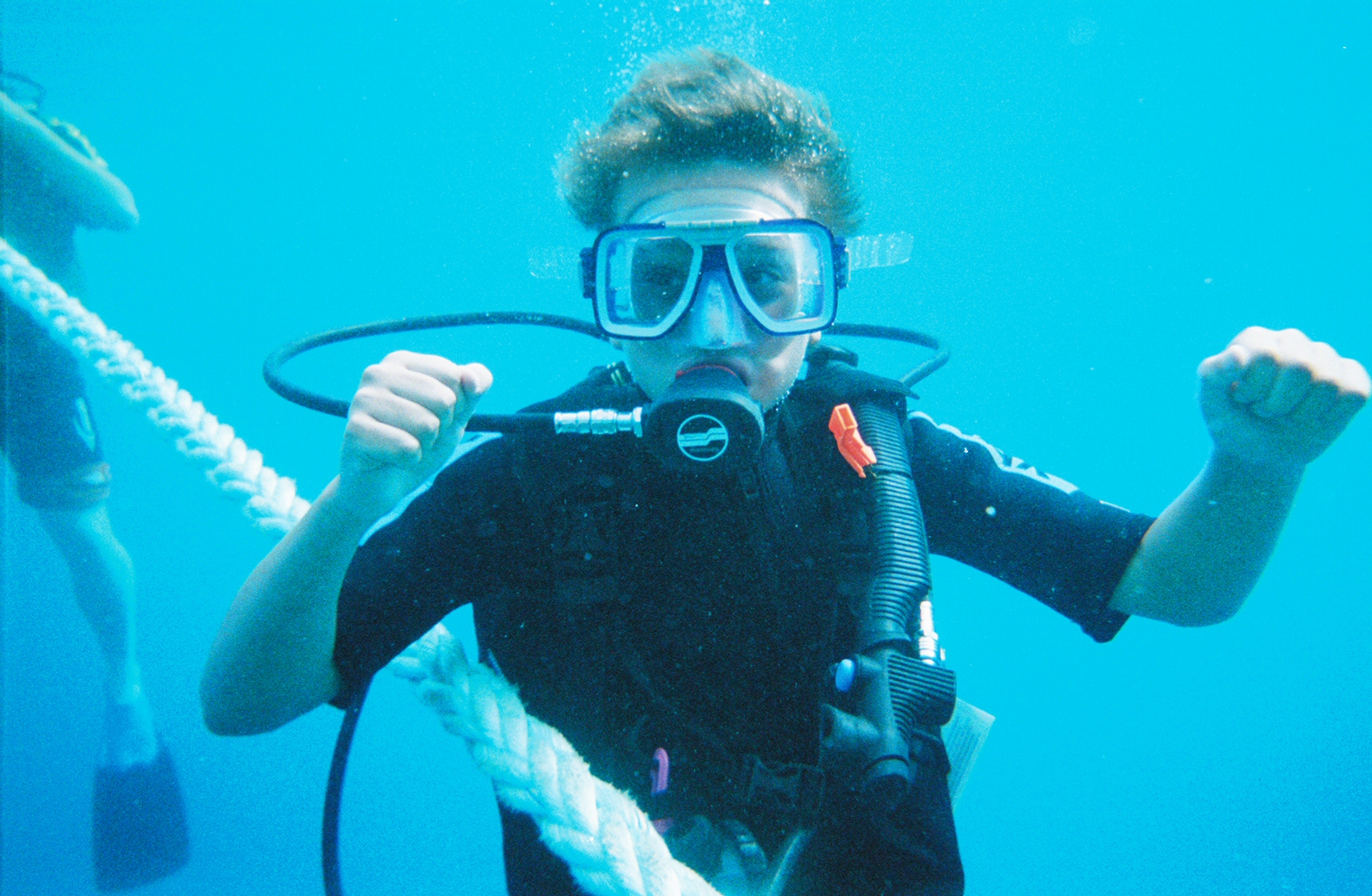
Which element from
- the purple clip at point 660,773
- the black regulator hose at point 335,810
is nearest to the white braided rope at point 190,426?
the black regulator hose at point 335,810

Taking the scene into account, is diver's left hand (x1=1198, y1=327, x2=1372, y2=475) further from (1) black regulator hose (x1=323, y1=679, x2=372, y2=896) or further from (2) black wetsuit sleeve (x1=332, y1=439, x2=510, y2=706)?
(1) black regulator hose (x1=323, y1=679, x2=372, y2=896)

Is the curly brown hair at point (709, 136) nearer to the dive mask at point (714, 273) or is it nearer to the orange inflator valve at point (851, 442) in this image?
the dive mask at point (714, 273)

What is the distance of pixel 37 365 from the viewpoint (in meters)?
4.09

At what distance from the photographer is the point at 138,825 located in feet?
16.1

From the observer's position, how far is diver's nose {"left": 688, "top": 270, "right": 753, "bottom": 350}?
1.48m

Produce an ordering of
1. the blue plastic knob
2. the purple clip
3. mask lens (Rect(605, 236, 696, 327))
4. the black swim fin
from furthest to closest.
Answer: the black swim fin
mask lens (Rect(605, 236, 696, 327))
the purple clip
the blue plastic knob

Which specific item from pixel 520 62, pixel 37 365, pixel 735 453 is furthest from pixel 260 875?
pixel 520 62

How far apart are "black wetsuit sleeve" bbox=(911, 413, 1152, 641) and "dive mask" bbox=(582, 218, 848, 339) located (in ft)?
1.62

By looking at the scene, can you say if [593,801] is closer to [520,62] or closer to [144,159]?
[520,62]

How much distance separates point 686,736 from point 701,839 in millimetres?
219

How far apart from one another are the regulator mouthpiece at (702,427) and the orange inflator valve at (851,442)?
0.61 ft

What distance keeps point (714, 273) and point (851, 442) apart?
52 cm

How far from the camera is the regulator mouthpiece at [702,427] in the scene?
1.32m

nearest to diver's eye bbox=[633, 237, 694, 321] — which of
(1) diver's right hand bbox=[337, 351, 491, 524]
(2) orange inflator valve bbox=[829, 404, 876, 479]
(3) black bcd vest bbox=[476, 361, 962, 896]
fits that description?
(3) black bcd vest bbox=[476, 361, 962, 896]
